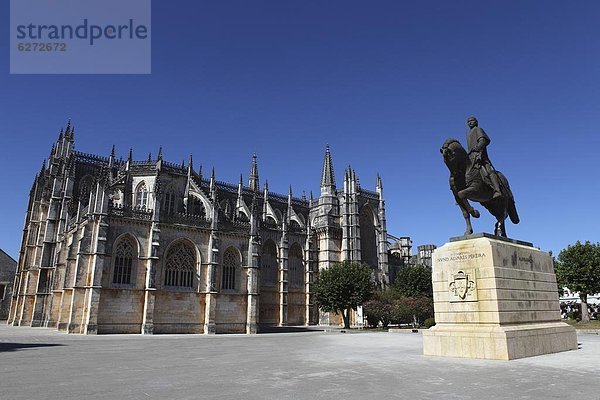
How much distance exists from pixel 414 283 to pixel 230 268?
24.8 meters

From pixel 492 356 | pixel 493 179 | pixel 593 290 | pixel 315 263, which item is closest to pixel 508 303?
pixel 492 356

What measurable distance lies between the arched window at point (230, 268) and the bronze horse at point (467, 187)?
2949cm

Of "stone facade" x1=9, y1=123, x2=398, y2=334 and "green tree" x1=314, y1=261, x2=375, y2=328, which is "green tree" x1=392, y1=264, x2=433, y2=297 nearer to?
"green tree" x1=314, y1=261, x2=375, y2=328

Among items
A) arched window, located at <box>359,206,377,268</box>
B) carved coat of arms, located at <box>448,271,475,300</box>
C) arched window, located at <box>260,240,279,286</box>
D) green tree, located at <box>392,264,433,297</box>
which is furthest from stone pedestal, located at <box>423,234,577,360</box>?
arched window, located at <box>359,206,377,268</box>

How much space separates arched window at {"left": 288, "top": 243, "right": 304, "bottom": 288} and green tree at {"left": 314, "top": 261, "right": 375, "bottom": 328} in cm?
1059

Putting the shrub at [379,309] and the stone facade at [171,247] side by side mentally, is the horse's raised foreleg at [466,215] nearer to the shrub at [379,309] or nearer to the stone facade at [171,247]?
the stone facade at [171,247]

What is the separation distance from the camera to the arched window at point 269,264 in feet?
176

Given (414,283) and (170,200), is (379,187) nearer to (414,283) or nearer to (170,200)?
(414,283)

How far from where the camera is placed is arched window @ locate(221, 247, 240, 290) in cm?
4022

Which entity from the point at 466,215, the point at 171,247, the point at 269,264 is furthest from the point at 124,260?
the point at 466,215

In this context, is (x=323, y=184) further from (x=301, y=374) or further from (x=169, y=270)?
(x=301, y=374)

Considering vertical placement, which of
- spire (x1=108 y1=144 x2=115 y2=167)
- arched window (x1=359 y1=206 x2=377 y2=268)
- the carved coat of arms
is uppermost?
spire (x1=108 y1=144 x2=115 y2=167)

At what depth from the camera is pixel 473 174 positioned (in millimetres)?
14305

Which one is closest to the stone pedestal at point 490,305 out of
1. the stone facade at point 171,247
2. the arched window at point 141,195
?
the stone facade at point 171,247
